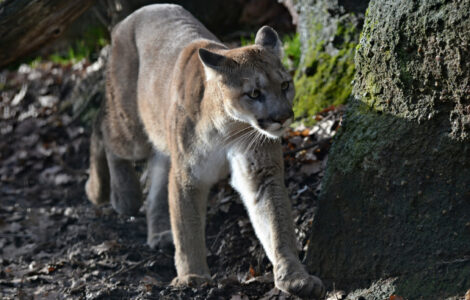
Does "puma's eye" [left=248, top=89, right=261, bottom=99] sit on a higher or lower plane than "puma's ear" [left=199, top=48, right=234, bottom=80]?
lower

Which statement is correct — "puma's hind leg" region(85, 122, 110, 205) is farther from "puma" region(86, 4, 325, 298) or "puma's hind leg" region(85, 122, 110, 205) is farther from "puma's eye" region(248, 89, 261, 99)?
"puma's eye" region(248, 89, 261, 99)

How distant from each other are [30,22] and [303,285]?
124 inches

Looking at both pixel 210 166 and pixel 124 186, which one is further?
pixel 124 186

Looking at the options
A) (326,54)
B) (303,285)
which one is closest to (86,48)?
(326,54)

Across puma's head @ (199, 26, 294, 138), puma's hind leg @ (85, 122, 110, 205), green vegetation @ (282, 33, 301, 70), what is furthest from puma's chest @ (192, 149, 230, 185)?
green vegetation @ (282, 33, 301, 70)

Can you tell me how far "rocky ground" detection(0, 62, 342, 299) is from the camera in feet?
14.2

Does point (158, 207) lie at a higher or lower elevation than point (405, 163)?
lower

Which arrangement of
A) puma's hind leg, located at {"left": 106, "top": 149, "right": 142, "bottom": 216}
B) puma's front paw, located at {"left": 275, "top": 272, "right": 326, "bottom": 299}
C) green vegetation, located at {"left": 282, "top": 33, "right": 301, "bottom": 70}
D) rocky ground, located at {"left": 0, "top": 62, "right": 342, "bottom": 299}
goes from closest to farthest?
puma's front paw, located at {"left": 275, "top": 272, "right": 326, "bottom": 299}, rocky ground, located at {"left": 0, "top": 62, "right": 342, "bottom": 299}, puma's hind leg, located at {"left": 106, "top": 149, "right": 142, "bottom": 216}, green vegetation, located at {"left": 282, "top": 33, "right": 301, "bottom": 70}

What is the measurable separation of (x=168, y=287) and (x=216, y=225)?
1133mm

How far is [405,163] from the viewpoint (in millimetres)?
3438

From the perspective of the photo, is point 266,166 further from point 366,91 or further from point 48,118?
point 48,118

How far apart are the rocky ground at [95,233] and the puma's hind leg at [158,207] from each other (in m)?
0.14

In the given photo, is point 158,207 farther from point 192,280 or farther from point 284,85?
point 284,85

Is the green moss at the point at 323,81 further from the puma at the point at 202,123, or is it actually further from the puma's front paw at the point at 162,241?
the puma's front paw at the point at 162,241
